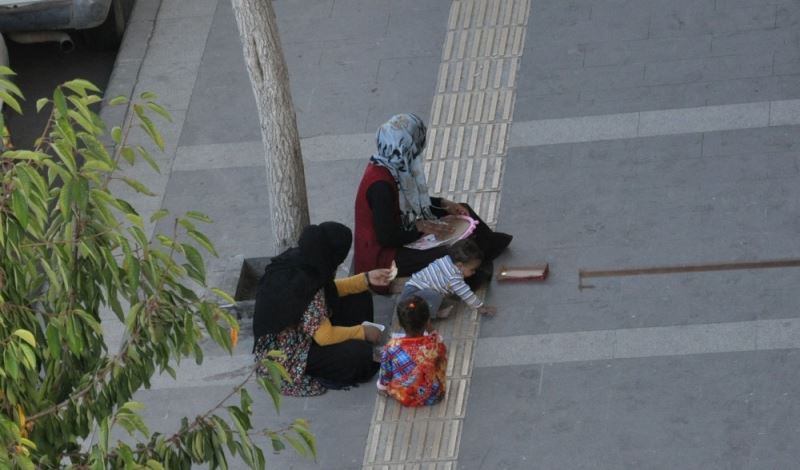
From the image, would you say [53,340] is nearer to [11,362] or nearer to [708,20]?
[11,362]

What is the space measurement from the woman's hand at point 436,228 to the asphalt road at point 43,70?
4.37 meters

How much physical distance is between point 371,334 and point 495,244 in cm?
113

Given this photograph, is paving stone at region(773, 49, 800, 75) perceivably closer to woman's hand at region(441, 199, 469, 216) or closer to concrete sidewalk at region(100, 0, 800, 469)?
concrete sidewalk at region(100, 0, 800, 469)

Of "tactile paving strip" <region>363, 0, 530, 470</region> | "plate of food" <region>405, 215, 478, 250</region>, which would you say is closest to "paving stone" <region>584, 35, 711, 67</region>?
"tactile paving strip" <region>363, 0, 530, 470</region>

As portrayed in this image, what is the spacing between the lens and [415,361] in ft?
30.3

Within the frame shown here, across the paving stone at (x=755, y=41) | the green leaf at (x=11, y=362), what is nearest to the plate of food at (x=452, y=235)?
the paving stone at (x=755, y=41)

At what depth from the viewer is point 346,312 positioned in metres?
9.96

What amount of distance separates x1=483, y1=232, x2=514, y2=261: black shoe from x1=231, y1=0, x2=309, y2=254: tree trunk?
121 centimetres

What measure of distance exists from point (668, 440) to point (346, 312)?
7.39 ft

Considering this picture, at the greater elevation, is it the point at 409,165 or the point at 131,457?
the point at 409,165

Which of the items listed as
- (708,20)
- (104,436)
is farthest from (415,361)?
(708,20)

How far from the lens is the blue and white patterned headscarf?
9.92 meters

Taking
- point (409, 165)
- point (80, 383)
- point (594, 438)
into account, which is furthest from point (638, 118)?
point (80, 383)

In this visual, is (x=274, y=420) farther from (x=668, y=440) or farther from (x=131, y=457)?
(x=131, y=457)
